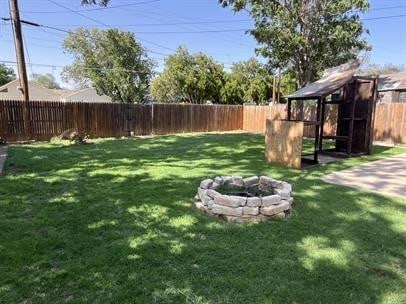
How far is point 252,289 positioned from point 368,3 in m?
13.1

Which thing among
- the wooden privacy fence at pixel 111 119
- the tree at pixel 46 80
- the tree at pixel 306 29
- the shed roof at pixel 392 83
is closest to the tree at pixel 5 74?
the tree at pixel 46 80

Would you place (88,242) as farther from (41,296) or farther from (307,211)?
(307,211)

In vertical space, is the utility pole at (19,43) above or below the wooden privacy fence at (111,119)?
above

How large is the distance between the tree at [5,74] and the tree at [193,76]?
28.7 metres

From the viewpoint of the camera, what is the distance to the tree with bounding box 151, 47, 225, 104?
2855 centimetres

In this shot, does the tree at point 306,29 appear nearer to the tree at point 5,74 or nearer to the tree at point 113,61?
the tree at point 113,61

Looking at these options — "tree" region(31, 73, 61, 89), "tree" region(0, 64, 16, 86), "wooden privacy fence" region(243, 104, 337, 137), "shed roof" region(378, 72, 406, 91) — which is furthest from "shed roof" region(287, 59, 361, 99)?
"tree" region(31, 73, 61, 89)

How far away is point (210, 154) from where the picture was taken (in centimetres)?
902

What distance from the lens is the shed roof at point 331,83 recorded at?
25.3ft

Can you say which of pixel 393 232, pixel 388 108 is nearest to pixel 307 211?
pixel 393 232

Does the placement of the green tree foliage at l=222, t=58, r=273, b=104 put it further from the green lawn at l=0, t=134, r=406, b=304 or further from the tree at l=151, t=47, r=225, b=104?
the green lawn at l=0, t=134, r=406, b=304

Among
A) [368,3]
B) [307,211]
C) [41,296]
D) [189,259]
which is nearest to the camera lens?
[41,296]

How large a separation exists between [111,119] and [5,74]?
139 feet

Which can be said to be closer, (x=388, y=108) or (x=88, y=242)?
(x=88, y=242)
